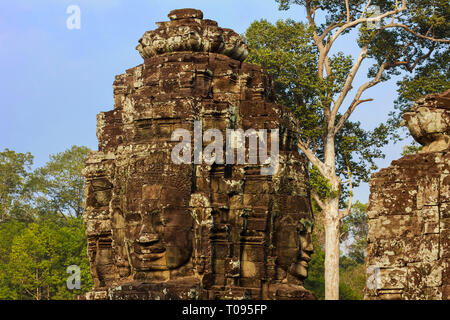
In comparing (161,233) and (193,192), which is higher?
(193,192)

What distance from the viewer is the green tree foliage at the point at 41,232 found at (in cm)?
2856

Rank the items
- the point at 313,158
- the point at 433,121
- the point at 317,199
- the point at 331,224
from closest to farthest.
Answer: the point at 433,121
the point at 331,224
the point at 317,199
the point at 313,158

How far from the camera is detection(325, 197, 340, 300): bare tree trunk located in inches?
878

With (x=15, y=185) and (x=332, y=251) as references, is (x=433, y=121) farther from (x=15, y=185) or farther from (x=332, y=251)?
(x=15, y=185)

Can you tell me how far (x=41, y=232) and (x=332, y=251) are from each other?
13.0 meters

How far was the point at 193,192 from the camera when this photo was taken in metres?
12.9

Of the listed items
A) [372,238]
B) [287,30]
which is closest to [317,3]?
[287,30]

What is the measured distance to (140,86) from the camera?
→ 14.0 metres

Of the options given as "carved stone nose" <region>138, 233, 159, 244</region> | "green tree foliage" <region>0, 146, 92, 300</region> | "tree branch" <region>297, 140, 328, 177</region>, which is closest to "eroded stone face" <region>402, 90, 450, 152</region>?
"carved stone nose" <region>138, 233, 159, 244</region>

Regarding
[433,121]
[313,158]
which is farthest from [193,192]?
[313,158]

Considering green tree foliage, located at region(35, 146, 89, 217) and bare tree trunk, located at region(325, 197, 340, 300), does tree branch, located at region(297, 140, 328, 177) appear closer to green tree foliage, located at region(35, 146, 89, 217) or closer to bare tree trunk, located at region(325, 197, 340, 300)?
bare tree trunk, located at region(325, 197, 340, 300)

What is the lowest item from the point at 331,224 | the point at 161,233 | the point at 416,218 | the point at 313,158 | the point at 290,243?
the point at 290,243

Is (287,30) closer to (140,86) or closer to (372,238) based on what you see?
(140,86)
